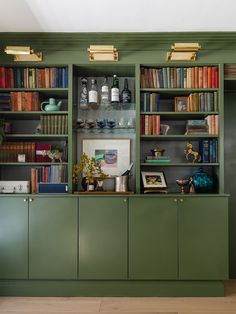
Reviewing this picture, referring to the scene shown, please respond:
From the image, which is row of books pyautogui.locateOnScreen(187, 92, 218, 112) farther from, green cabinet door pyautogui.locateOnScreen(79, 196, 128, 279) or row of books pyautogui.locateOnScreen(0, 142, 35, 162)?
row of books pyautogui.locateOnScreen(0, 142, 35, 162)

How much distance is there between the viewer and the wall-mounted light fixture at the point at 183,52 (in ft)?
9.79

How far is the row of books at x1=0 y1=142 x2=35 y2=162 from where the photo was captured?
10.9ft

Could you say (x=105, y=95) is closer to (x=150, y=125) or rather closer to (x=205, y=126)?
(x=150, y=125)

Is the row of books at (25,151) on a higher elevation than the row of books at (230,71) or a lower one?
lower

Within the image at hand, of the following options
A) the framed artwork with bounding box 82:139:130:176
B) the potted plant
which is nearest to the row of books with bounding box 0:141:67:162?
the potted plant

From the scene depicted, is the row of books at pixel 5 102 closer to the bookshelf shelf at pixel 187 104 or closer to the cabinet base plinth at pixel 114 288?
the bookshelf shelf at pixel 187 104

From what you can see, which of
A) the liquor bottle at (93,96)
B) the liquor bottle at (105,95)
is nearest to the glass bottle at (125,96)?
the liquor bottle at (105,95)

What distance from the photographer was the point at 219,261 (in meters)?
3.05

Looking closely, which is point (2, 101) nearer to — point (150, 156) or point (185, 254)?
point (150, 156)

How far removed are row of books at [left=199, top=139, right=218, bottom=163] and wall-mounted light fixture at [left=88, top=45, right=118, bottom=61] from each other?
1.33 meters

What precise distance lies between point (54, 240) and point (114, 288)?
790mm
